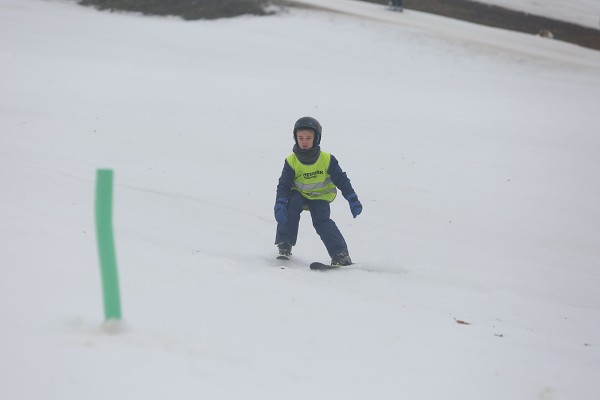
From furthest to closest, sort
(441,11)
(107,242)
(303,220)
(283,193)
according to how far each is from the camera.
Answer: (441,11) < (303,220) < (283,193) < (107,242)

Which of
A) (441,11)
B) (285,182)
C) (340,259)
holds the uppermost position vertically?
(441,11)

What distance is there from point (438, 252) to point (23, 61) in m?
12.6

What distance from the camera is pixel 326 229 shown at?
280 inches

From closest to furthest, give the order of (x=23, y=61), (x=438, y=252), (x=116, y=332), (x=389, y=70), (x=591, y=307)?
(x=116, y=332)
(x=591, y=307)
(x=438, y=252)
(x=23, y=61)
(x=389, y=70)

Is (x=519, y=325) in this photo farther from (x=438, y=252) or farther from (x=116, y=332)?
(x=116, y=332)

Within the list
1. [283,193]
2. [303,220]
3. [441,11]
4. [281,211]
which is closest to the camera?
[281,211]

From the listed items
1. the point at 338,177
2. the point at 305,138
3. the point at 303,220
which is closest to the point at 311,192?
the point at 338,177

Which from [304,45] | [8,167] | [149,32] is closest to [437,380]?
[8,167]

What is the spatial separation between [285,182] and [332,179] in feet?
1.73

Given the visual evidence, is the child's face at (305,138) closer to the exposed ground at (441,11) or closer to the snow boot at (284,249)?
the snow boot at (284,249)

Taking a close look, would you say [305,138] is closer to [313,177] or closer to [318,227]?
[313,177]

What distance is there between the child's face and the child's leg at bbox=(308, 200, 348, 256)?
0.62 metres

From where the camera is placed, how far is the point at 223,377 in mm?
3578

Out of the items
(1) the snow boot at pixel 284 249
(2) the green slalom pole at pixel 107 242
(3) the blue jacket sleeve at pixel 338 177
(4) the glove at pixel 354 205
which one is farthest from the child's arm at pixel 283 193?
(2) the green slalom pole at pixel 107 242
